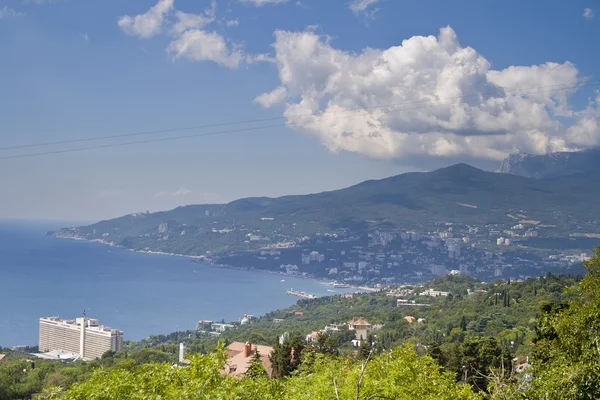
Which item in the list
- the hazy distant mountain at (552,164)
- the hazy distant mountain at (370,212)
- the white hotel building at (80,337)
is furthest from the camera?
the hazy distant mountain at (552,164)

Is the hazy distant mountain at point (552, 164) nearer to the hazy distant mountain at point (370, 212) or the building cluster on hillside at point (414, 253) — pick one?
the hazy distant mountain at point (370, 212)

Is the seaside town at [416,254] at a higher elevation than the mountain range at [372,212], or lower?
lower

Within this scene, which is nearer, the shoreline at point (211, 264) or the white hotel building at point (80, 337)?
the white hotel building at point (80, 337)

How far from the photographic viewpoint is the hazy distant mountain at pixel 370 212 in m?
115

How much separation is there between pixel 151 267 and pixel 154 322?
1698 inches

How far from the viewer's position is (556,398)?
14.0 ft


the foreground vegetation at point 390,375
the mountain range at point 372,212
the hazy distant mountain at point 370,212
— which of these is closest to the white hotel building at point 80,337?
the foreground vegetation at point 390,375

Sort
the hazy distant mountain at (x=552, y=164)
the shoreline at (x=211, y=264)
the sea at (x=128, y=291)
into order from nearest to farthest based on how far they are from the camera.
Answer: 1. the sea at (x=128, y=291)
2. the shoreline at (x=211, y=264)
3. the hazy distant mountain at (x=552, y=164)

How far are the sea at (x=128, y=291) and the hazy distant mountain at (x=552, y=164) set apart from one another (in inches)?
4211

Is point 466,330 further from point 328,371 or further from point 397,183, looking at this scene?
point 397,183

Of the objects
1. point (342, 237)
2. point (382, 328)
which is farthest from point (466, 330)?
point (342, 237)

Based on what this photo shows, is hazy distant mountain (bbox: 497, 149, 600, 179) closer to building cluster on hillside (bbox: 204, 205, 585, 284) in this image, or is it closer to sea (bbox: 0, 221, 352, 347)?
building cluster on hillside (bbox: 204, 205, 585, 284)

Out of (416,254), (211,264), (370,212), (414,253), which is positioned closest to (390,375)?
(211,264)

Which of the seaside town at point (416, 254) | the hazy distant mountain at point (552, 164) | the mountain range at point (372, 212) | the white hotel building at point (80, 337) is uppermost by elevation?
the hazy distant mountain at point (552, 164)
